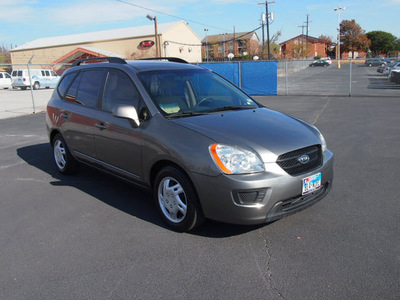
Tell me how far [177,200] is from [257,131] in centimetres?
106

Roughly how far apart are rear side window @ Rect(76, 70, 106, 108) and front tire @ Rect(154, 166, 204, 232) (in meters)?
1.69

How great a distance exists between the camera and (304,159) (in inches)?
139

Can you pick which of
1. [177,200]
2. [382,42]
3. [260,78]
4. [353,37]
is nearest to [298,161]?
[177,200]

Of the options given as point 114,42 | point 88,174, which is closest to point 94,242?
point 88,174

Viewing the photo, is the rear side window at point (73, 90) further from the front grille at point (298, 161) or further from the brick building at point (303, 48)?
the brick building at point (303, 48)

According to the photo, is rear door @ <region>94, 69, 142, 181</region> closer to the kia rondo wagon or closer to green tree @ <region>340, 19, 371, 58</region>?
the kia rondo wagon

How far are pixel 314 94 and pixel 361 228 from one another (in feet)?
53.2

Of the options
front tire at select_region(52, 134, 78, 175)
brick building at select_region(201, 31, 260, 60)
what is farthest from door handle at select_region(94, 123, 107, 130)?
brick building at select_region(201, 31, 260, 60)

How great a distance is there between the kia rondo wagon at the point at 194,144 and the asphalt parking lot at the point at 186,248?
34cm

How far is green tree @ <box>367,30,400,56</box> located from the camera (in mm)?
100125

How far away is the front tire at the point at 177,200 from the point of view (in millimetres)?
3506

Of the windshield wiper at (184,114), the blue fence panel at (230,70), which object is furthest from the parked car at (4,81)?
the windshield wiper at (184,114)

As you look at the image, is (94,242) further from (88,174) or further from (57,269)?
(88,174)

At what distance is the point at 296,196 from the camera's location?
3432 millimetres
